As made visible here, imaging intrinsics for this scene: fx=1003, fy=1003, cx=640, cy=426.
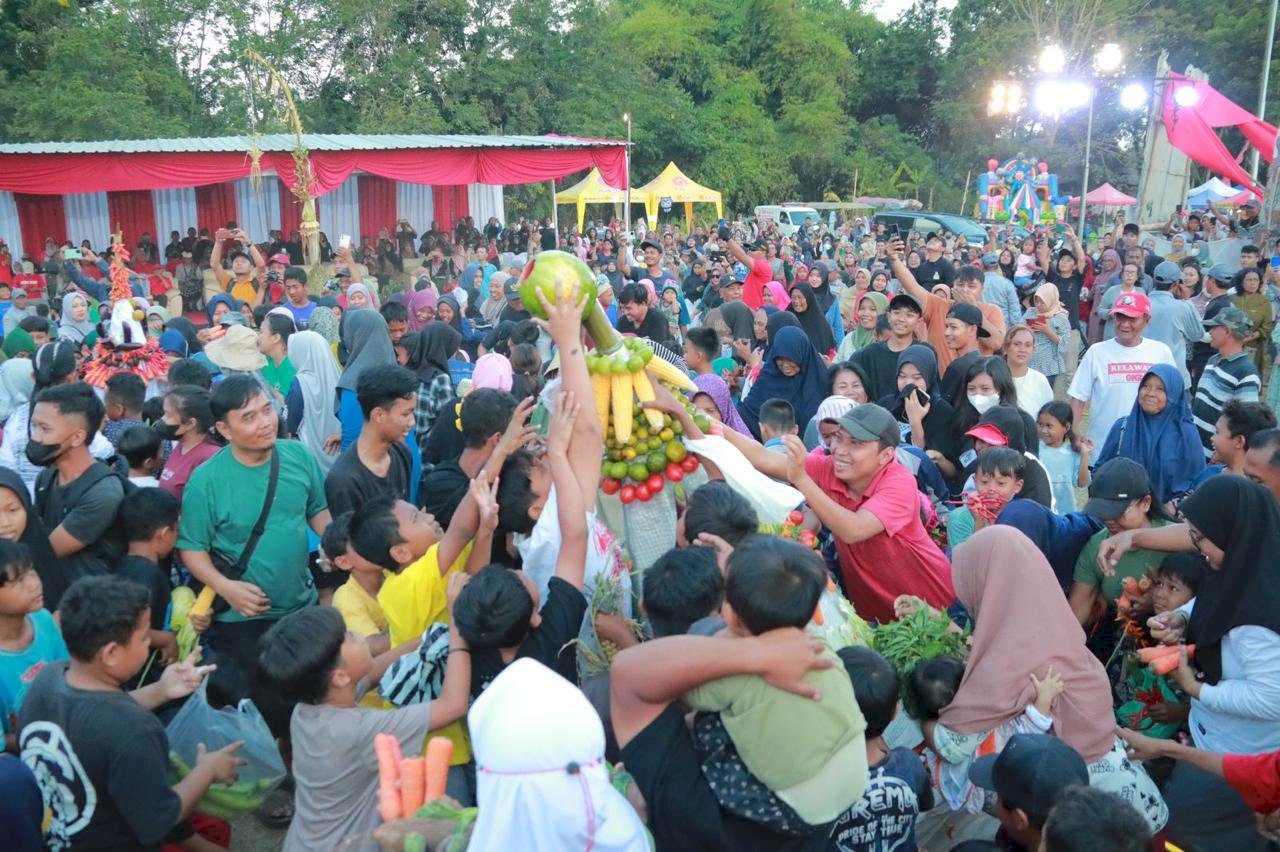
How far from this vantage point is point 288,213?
69.2 feet

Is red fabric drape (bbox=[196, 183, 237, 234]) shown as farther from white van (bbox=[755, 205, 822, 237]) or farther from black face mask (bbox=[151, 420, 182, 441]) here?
white van (bbox=[755, 205, 822, 237])

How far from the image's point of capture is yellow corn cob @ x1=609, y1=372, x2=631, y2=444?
3.21 meters

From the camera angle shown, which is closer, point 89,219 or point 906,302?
point 906,302

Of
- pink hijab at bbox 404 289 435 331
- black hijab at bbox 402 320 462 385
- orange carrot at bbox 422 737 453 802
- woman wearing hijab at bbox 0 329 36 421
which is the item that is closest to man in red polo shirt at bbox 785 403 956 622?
orange carrot at bbox 422 737 453 802

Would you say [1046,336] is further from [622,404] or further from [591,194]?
[591,194]

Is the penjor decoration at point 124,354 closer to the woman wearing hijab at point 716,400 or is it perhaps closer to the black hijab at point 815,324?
the woman wearing hijab at point 716,400

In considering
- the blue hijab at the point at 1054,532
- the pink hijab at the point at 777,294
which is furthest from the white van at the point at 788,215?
the blue hijab at the point at 1054,532

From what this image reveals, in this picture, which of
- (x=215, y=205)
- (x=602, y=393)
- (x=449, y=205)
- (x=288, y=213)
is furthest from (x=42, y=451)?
(x=449, y=205)

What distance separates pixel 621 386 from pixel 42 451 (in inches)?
99.6

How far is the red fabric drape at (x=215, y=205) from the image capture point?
66.3ft

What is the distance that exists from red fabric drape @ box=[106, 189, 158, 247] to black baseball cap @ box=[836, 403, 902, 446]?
62.6 ft

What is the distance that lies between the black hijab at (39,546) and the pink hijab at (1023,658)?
3299 mm

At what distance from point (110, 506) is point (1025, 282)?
12.6 metres

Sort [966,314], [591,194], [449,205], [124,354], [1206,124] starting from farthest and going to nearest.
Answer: [591,194]
[449,205]
[1206,124]
[124,354]
[966,314]
